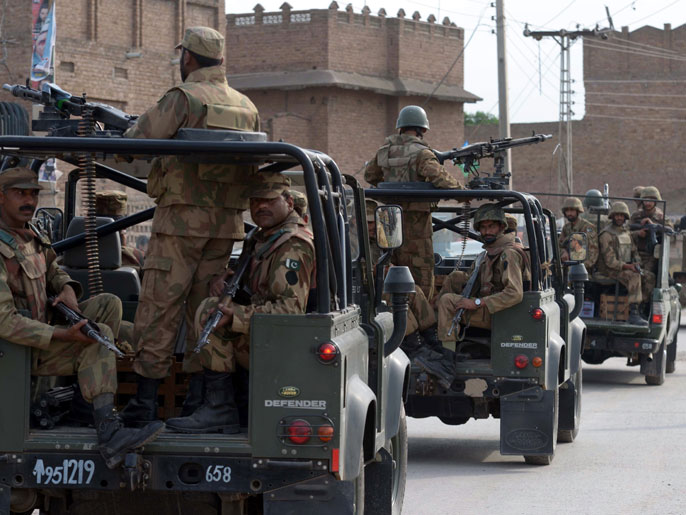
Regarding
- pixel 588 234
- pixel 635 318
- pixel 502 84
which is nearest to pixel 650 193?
pixel 588 234

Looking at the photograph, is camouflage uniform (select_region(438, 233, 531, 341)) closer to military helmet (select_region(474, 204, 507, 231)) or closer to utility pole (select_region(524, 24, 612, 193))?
military helmet (select_region(474, 204, 507, 231))

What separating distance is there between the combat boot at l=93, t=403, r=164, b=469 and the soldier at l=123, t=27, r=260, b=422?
446mm

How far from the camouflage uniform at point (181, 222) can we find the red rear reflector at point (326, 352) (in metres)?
0.87

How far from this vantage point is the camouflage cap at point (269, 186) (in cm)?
665

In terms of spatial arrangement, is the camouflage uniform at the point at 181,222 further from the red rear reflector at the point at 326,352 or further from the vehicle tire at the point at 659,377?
the vehicle tire at the point at 659,377

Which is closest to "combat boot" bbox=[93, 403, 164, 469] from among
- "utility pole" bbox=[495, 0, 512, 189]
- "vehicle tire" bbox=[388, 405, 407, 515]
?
"vehicle tire" bbox=[388, 405, 407, 515]

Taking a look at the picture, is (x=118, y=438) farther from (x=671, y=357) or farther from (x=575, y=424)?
(x=671, y=357)

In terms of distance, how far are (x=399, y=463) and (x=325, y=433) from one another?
258 centimetres

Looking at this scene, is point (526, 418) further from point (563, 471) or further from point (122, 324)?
point (122, 324)

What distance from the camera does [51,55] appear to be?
24688mm

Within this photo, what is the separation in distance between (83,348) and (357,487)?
153 centimetres

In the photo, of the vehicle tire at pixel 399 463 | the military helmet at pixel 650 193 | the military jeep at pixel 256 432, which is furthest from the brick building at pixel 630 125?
the military jeep at pixel 256 432

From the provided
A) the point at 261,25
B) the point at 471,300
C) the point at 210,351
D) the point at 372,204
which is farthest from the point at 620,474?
the point at 261,25

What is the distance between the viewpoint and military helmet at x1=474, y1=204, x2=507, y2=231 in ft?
34.6
